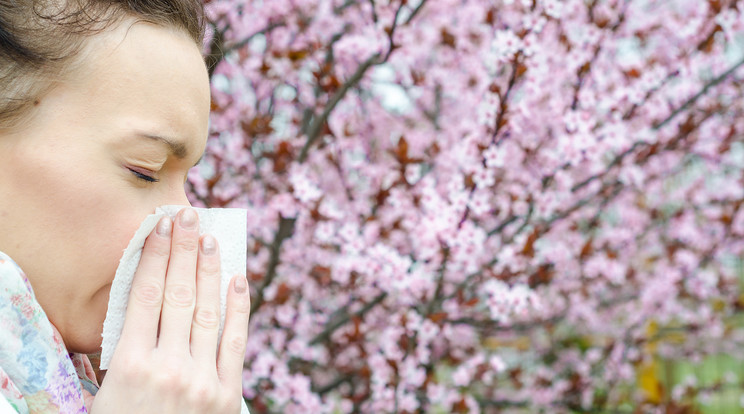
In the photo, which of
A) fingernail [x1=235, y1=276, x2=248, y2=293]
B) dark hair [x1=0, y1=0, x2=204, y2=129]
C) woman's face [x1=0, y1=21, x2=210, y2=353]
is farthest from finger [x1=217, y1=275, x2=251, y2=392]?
dark hair [x1=0, y1=0, x2=204, y2=129]

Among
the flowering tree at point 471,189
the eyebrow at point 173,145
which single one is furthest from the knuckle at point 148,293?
the flowering tree at point 471,189

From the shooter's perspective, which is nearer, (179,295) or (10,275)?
(10,275)

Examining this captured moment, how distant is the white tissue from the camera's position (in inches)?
36.2

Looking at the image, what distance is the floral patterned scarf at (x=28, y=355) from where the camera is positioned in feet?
2.58

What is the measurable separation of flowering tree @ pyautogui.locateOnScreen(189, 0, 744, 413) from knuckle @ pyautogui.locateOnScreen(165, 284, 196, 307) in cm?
149

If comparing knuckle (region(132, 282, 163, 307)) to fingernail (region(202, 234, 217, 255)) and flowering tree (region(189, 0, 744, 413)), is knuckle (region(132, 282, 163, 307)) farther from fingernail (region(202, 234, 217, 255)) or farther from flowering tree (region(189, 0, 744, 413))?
flowering tree (region(189, 0, 744, 413))

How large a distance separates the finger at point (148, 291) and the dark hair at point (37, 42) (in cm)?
27

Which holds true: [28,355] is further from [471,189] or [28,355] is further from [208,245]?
[471,189]

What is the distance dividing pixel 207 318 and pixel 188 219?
0.58 ft

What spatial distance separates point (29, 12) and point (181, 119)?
0.90 ft

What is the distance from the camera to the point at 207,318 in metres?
1.03

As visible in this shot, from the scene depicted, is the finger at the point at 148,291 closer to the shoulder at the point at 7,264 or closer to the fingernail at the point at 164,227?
the fingernail at the point at 164,227

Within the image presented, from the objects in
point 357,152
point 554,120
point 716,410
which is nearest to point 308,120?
point 357,152

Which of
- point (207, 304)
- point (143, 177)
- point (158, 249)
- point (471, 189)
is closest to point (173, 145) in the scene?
point (143, 177)
